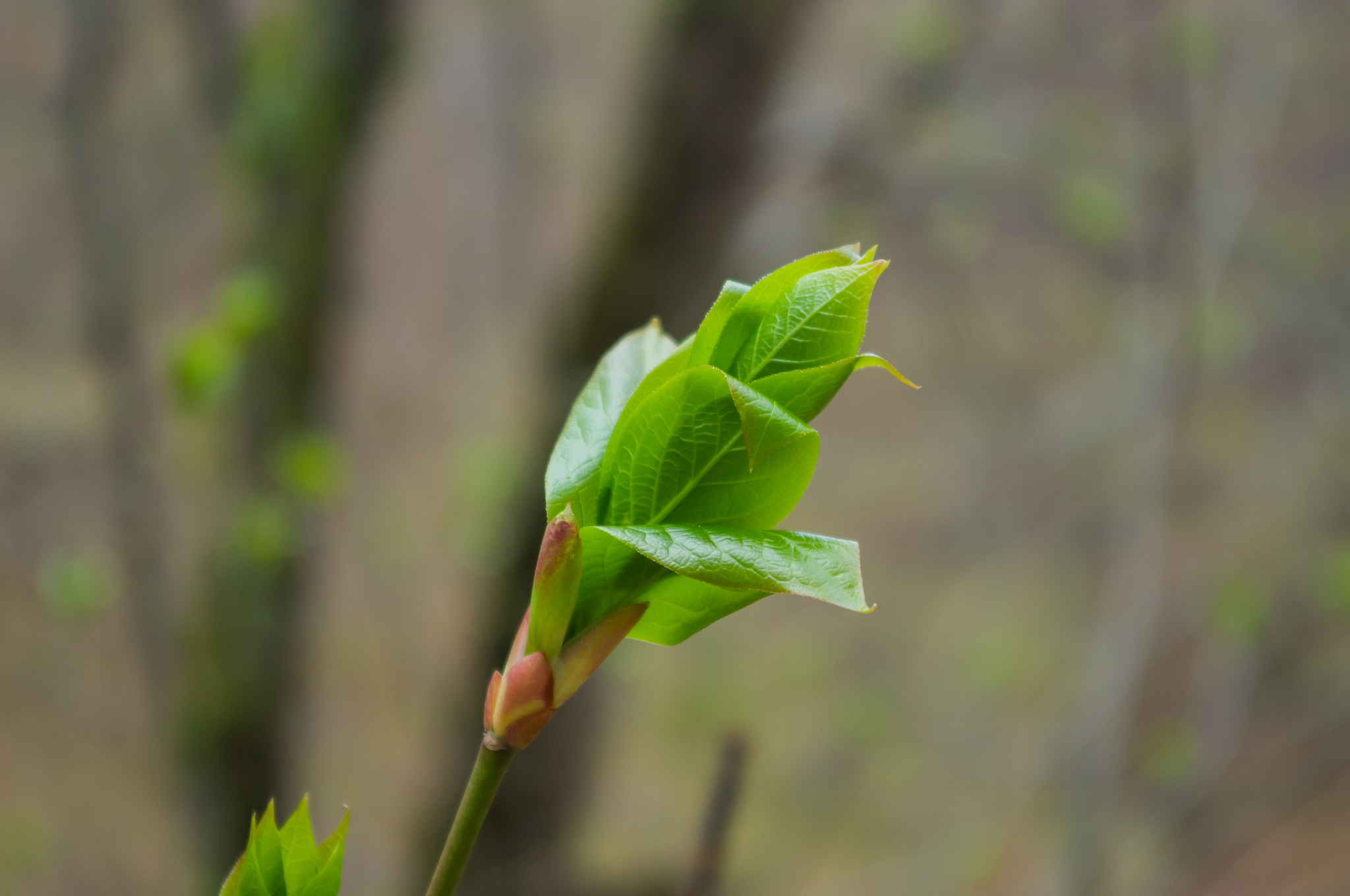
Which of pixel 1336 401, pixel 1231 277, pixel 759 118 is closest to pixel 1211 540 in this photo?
pixel 1336 401

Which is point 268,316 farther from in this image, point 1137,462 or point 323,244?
point 1137,462

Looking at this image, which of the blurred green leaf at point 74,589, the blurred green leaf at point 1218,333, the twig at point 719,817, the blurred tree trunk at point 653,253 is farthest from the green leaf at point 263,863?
the blurred green leaf at point 1218,333

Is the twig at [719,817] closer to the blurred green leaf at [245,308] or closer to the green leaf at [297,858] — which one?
the green leaf at [297,858]

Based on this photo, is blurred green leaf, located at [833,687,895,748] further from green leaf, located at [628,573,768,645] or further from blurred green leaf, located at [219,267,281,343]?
green leaf, located at [628,573,768,645]

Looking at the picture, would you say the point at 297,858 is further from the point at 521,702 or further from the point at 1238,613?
the point at 1238,613

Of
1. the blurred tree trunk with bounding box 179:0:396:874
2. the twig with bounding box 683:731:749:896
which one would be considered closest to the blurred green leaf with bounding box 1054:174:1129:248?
the blurred tree trunk with bounding box 179:0:396:874
